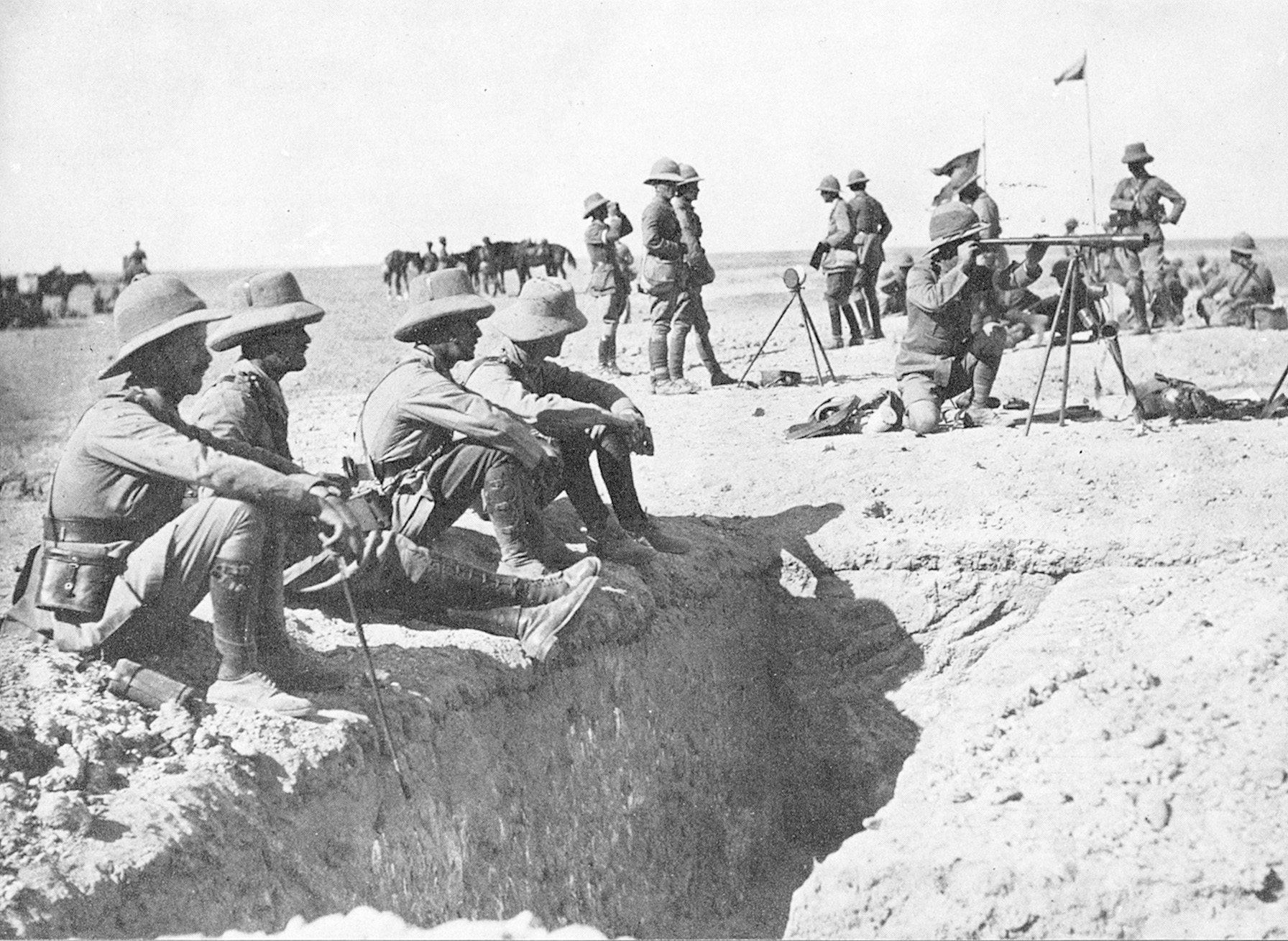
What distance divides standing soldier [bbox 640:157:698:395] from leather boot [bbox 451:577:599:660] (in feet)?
18.4

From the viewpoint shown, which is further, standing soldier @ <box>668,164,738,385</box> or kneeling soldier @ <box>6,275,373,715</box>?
standing soldier @ <box>668,164,738,385</box>

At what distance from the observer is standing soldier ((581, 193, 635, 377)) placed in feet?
41.2

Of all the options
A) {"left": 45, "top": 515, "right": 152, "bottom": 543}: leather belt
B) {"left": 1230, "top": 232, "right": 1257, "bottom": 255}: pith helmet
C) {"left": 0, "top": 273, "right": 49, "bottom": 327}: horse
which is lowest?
{"left": 45, "top": 515, "right": 152, "bottom": 543}: leather belt

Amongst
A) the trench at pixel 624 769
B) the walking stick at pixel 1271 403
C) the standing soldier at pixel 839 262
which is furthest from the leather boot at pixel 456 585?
the standing soldier at pixel 839 262

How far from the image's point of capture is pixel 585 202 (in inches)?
551

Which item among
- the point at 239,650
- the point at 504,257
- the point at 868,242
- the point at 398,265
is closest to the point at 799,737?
the point at 239,650

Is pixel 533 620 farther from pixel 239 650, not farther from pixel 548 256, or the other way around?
pixel 548 256

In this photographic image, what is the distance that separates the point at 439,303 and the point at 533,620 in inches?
58.4

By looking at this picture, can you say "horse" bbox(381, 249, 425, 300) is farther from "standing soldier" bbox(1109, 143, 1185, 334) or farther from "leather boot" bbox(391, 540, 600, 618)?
"leather boot" bbox(391, 540, 600, 618)

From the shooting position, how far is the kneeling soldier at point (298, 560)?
182 inches

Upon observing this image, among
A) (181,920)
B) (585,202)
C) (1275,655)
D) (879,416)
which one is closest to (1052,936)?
(1275,655)

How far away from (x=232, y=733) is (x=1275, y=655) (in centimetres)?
390

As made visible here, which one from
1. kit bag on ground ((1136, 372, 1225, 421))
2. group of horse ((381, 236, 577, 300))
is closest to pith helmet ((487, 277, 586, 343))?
kit bag on ground ((1136, 372, 1225, 421))

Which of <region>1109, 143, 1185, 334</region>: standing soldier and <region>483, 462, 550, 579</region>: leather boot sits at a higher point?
<region>1109, 143, 1185, 334</region>: standing soldier
